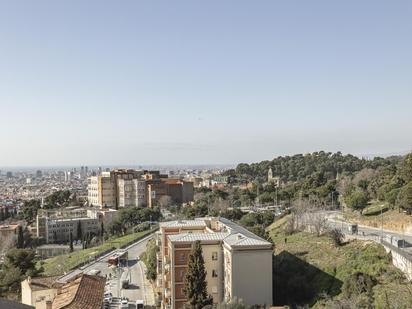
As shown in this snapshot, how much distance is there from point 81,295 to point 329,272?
1280cm

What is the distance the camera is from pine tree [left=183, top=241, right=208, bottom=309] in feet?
71.2

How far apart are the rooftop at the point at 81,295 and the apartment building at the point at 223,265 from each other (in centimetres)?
421

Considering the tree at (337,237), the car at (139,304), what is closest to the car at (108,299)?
the car at (139,304)

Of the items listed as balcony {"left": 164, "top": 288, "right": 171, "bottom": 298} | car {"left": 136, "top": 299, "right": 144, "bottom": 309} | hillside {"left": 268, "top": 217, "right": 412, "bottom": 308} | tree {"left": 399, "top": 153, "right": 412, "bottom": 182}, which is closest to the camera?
hillside {"left": 268, "top": 217, "right": 412, "bottom": 308}

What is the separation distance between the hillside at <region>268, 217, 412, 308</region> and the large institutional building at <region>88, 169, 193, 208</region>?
49.4 meters

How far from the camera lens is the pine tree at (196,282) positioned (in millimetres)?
21688

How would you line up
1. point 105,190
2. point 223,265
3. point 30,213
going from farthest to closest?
point 105,190, point 30,213, point 223,265

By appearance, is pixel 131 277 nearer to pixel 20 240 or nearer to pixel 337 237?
pixel 337 237

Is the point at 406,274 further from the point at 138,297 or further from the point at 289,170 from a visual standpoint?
the point at 289,170

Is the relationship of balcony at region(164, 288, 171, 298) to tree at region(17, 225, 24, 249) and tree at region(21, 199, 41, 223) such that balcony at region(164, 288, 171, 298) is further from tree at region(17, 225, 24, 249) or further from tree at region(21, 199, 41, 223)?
tree at region(21, 199, 41, 223)

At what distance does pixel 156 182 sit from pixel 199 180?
119 feet

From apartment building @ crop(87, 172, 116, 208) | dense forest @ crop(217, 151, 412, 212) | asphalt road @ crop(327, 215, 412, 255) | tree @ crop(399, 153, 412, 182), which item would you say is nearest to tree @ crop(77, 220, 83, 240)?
apartment building @ crop(87, 172, 116, 208)

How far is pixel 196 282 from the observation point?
21.8 meters

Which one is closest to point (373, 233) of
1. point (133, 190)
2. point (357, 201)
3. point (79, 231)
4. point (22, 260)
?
point (357, 201)
